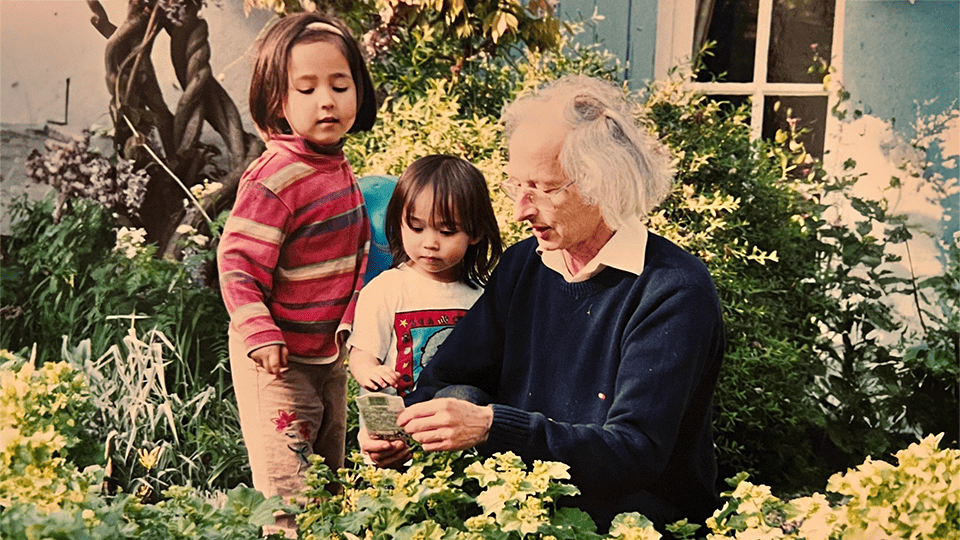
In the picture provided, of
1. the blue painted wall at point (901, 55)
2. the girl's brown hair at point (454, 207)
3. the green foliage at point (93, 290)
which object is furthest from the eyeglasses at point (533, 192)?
the blue painted wall at point (901, 55)

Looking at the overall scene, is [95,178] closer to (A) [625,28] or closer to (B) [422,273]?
(B) [422,273]

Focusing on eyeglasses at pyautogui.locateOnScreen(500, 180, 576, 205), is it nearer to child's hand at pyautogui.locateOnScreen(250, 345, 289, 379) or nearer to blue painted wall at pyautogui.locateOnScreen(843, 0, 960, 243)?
→ child's hand at pyautogui.locateOnScreen(250, 345, 289, 379)

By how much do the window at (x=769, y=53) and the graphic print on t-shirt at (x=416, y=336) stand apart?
1737mm

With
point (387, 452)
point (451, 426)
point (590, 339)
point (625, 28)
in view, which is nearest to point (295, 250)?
point (387, 452)

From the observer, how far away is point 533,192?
231 centimetres

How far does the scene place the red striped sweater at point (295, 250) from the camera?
2.55 meters

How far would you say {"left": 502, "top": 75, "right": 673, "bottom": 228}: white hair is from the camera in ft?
7.40

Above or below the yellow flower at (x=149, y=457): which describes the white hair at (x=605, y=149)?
above

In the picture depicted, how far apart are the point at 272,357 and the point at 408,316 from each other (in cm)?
38

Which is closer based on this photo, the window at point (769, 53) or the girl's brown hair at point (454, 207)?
the girl's brown hair at point (454, 207)

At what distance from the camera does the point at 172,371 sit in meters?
3.45

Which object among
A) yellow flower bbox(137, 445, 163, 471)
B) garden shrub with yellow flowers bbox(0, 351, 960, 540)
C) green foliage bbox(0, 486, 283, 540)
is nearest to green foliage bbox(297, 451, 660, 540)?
garden shrub with yellow flowers bbox(0, 351, 960, 540)

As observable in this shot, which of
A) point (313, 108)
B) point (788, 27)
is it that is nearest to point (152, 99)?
point (313, 108)

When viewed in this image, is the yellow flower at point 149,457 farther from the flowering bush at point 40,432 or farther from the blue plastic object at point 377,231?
the blue plastic object at point 377,231
